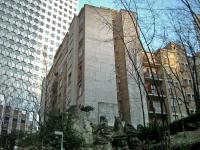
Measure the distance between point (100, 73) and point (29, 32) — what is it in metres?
62.4

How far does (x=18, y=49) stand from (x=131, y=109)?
197 feet

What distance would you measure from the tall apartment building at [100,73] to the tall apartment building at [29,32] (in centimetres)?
3777

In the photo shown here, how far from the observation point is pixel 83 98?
44.8 m

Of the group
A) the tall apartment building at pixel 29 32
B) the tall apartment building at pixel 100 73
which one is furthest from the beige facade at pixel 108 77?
the tall apartment building at pixel 29 32

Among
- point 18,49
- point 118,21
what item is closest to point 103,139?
point 118,21

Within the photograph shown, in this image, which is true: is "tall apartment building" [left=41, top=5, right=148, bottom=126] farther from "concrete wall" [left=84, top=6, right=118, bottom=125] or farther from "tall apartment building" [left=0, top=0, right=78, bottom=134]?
"tall apartment building" [left=0, top=0, right=78, bottom=134]

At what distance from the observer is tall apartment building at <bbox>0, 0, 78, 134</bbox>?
94062mm

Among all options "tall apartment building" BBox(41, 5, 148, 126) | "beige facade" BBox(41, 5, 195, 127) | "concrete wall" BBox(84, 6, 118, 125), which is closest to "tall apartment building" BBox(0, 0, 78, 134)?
"tall apartment building" BBox(41, 5, 148, 126)

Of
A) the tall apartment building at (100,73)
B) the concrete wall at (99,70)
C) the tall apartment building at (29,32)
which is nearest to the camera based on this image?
the concrete wall at (99,70)

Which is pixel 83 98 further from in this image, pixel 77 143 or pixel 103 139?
pixel 77 143

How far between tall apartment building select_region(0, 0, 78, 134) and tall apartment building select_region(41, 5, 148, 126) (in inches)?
1487

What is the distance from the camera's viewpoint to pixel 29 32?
105312mm

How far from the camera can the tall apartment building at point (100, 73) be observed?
4531cm

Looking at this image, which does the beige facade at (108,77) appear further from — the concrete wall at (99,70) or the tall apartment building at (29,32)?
the tall apartment building at (29,32)
